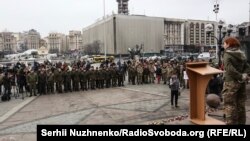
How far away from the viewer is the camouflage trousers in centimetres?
661

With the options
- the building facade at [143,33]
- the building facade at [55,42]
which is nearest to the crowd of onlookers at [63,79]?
the building facade at [143,33]

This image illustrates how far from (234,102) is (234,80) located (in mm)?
458

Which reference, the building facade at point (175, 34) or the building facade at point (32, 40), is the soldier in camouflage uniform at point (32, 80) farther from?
the building facade at point (32, 40)

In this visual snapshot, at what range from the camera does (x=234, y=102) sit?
664 cm

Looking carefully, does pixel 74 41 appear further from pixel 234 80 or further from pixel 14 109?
pixel 234 80

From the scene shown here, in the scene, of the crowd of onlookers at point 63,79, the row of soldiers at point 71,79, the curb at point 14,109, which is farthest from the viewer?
the row of soldiers at point 71,79

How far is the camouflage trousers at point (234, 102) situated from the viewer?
21.7 feet

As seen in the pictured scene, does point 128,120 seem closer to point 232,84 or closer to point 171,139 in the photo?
point 232,84

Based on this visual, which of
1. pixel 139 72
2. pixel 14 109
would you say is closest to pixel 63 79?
pixel 14 109

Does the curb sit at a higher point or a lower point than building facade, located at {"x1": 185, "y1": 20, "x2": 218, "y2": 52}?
lower

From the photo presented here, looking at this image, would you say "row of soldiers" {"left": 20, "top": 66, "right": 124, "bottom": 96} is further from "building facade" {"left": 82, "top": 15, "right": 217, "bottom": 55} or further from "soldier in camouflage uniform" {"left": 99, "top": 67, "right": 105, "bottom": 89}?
"building facade" {"left": 82, "top": 15, "right": 217, "bottom": 55}

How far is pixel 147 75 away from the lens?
23.2 meters

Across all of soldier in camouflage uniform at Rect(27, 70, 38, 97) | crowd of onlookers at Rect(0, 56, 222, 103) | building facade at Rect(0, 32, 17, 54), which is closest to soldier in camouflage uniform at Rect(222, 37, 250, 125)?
crowd of onlookers at Rect(0, 56, 222, 103)

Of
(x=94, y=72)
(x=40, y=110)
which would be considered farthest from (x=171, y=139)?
(x=94, y=72)
